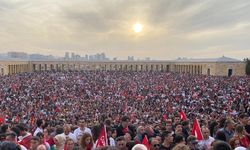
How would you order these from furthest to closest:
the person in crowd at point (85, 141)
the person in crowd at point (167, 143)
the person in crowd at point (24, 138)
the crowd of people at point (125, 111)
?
the crowd of people at point (125, 111) < the person in crowd at point (24, 138) < the person in crowd at point (167, 143) < the person in crowd at point (85, 141)

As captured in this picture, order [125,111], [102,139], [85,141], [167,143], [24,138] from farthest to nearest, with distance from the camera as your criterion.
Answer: [125,111]
[24,138]
[102,139]
[167,143]
[85,141]

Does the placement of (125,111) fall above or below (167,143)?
below

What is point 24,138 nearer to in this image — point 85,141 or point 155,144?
point 85,141

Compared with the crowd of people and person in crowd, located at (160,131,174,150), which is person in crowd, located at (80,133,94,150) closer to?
the crowd of people

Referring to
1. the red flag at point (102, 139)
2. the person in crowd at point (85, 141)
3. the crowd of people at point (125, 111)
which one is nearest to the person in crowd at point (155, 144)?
the crowd of people at point (125, 111)

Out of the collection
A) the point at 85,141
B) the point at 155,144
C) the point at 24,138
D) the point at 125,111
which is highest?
the point at 85,141

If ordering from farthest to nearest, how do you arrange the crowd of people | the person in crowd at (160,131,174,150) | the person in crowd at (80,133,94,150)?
the crowd of people
the person in crowd at (160,131,174,150)
the person in crowd at (80,133,94,150)

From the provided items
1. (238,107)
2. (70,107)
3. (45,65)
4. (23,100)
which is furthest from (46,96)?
(45,65)

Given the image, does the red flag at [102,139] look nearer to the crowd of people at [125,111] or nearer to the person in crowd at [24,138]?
the crowd of people at [125,111]

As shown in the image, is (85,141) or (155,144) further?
(155,144)

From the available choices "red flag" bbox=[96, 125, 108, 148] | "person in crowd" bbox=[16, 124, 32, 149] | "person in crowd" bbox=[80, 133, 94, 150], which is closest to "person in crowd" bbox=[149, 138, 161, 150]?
"red flag" bbox=[96, 125, 108, 148]

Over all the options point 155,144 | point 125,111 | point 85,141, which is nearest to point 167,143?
point 155,144
